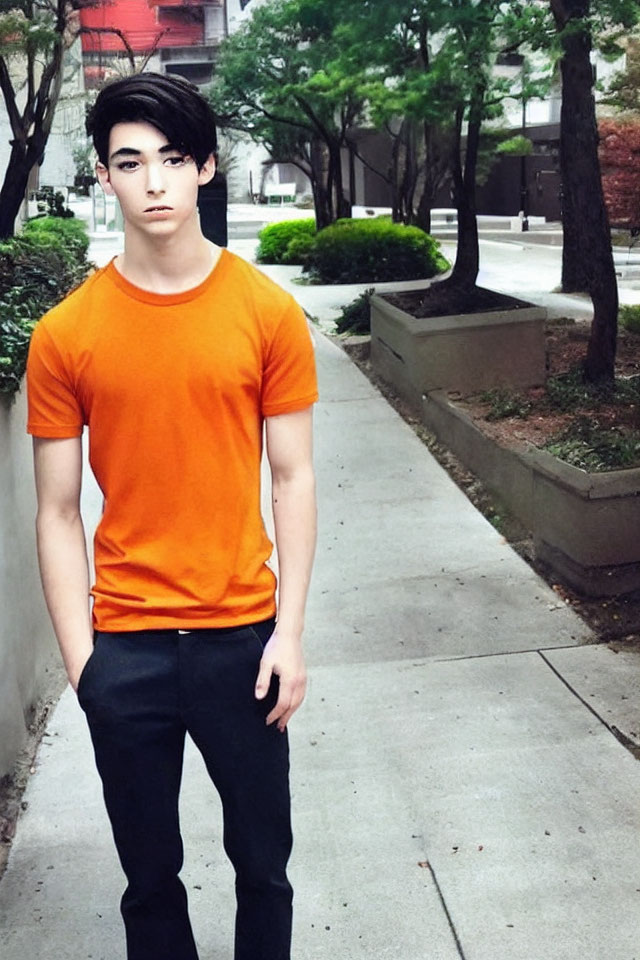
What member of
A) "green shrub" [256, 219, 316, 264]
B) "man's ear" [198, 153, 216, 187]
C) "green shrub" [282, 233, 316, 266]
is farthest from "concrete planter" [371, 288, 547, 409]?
"green shrub" [256, 219, 316, 264]

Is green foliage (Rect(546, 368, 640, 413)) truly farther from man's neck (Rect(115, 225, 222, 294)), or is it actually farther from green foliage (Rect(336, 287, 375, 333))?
man's neck (Rect(115, 225, 222, 294))

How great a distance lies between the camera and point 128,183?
2070 mm

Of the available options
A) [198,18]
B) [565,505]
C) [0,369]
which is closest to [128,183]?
[0,369]

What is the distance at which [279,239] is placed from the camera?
2447 cm

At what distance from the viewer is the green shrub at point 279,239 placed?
79.5 feet

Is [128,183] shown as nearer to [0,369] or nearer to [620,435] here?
[0,369]

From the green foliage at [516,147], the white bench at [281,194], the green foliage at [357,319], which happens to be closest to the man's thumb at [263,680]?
the green foliage at [357,319]

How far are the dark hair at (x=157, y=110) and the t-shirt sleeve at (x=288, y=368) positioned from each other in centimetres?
34

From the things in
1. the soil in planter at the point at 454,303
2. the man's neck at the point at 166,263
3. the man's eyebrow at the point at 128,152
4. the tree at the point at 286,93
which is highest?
the tree at the point at 286,93

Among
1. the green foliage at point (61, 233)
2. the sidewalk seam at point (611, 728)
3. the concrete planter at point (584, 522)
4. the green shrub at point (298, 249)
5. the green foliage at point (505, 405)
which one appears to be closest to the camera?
the sidewalk seam at point (611, 728)

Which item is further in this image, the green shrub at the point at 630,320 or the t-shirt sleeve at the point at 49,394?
the green shrub at the point at 630,320

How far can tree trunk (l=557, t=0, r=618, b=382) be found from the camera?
893 centimetres

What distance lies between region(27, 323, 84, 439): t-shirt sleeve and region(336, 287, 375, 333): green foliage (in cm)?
Result: 1174

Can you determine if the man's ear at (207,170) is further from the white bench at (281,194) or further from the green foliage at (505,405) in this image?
the white bench at (281,194)
